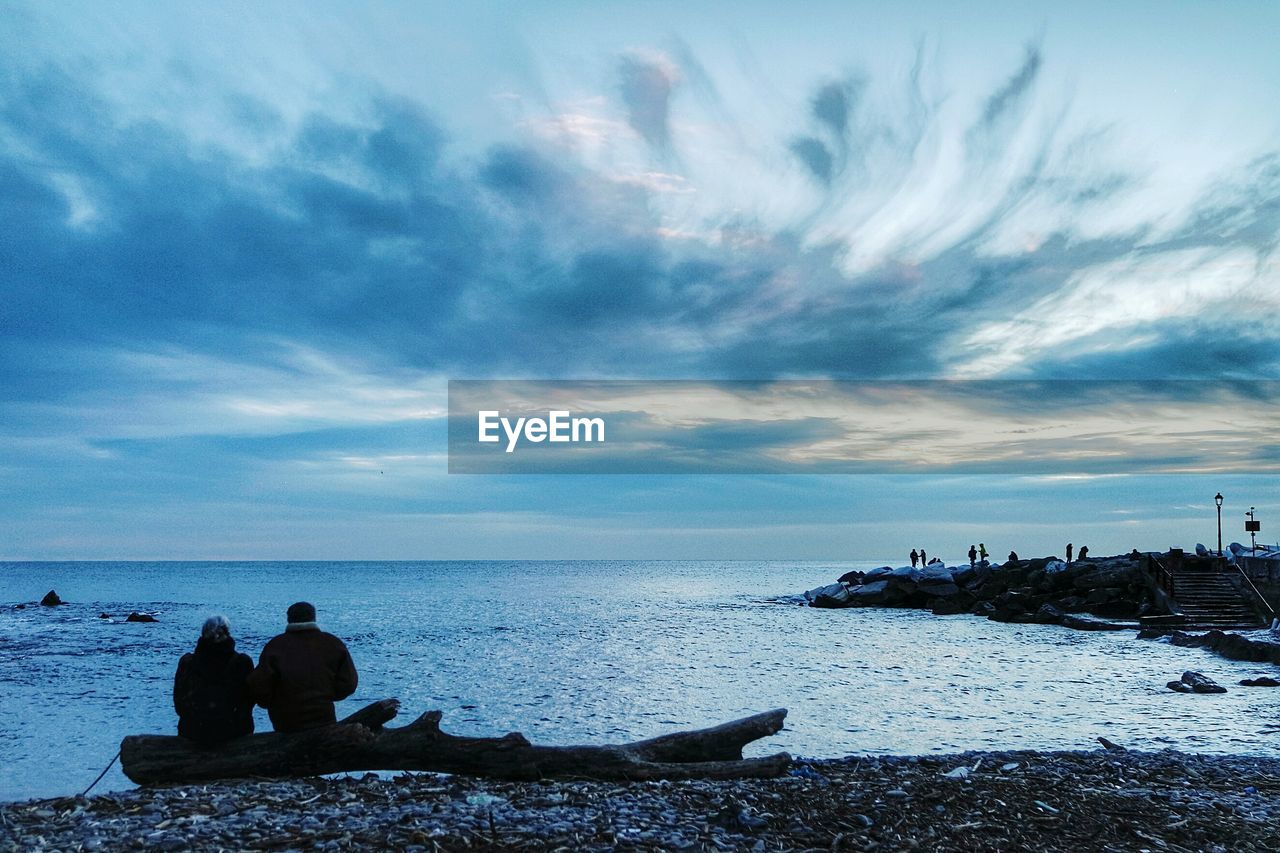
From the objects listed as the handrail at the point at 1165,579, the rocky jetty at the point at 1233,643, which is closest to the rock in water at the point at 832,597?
the handrail at the point at 1165,579

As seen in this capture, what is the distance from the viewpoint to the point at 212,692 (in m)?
10.0

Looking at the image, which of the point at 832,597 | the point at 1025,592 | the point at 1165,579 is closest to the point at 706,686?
the point at 1165,579

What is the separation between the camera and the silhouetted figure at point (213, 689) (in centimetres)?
990

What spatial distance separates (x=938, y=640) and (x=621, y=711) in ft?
83.3

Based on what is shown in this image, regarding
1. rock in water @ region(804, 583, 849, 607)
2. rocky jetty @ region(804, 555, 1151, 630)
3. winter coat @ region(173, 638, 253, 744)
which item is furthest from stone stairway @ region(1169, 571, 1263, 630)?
winter coat @ region(173, 638, 253, 744)

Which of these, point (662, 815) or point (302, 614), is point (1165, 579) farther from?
point (302, 614)

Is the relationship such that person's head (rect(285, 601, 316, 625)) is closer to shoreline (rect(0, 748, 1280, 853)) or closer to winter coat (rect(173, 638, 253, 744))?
winter coat (rect(173, 638, 253, 744))

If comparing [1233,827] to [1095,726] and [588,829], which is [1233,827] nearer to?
[588,829]

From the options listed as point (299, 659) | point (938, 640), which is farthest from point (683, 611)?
point (299, 659)

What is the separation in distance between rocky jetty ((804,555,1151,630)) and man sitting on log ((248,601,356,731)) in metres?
46.5

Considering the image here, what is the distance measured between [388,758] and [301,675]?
1.43 metres

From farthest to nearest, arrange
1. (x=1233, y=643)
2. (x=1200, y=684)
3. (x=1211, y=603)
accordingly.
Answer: (x=1211, y=603)
(x=1233, y=643)
(x=1200, y=684)

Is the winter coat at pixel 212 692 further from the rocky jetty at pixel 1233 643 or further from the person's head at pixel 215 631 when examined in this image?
the rocky jetty at pixel 1233 643

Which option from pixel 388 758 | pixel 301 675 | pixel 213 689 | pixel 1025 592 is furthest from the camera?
pixel 1025 592
